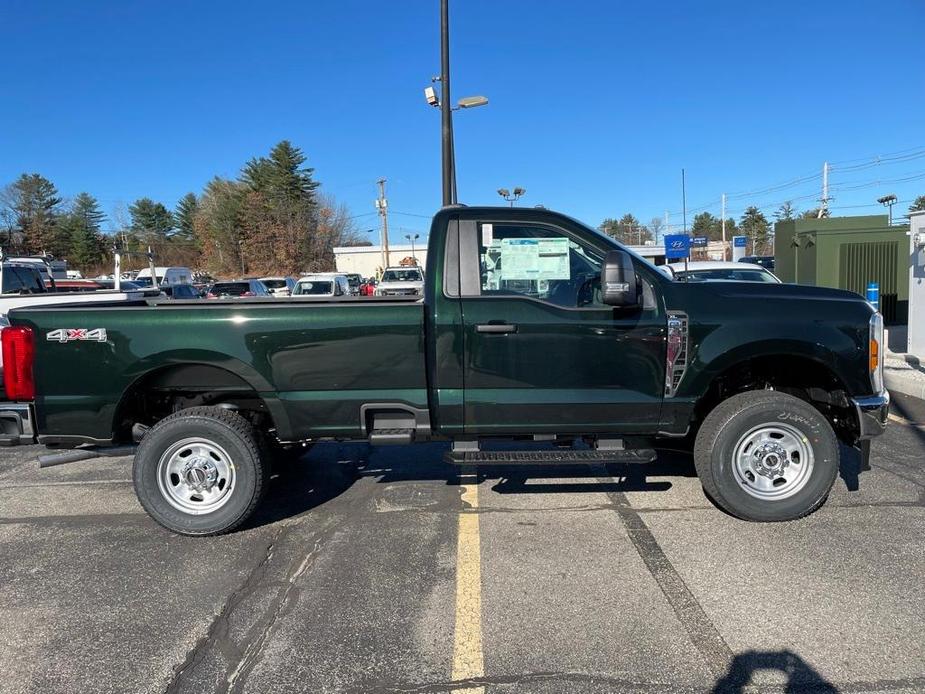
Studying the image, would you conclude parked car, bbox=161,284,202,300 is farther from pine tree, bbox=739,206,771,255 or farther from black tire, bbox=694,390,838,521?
pine tree, bbox=739,206,771,255

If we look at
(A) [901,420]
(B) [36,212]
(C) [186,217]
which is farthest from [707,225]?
(A) [901,420]

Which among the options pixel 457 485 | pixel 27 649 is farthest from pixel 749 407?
pixel 27 649

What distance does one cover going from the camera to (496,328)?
13.8 feet

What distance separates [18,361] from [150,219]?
103 metres

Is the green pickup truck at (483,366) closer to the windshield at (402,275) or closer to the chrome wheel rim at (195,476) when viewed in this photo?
the chrome wheel rim at (195,476)

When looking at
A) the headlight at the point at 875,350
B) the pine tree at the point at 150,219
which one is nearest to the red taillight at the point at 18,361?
the headlight at the point at 875,350

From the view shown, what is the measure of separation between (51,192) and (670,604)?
91548 millimetres

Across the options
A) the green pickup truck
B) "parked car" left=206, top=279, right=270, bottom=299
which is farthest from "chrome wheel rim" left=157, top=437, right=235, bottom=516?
"parked car" left=206, top=279, right=270, bottom=299

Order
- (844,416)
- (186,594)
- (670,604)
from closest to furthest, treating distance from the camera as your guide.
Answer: (670,604)
(186,594)
(844,416)

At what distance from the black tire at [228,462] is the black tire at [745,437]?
117 inches

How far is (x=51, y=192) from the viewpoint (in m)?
77.6

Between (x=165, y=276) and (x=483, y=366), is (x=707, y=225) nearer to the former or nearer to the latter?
(x=165, y=276)

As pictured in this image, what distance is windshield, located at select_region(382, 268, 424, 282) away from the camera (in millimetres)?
24623

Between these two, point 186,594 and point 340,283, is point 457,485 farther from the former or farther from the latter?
point 340,283
